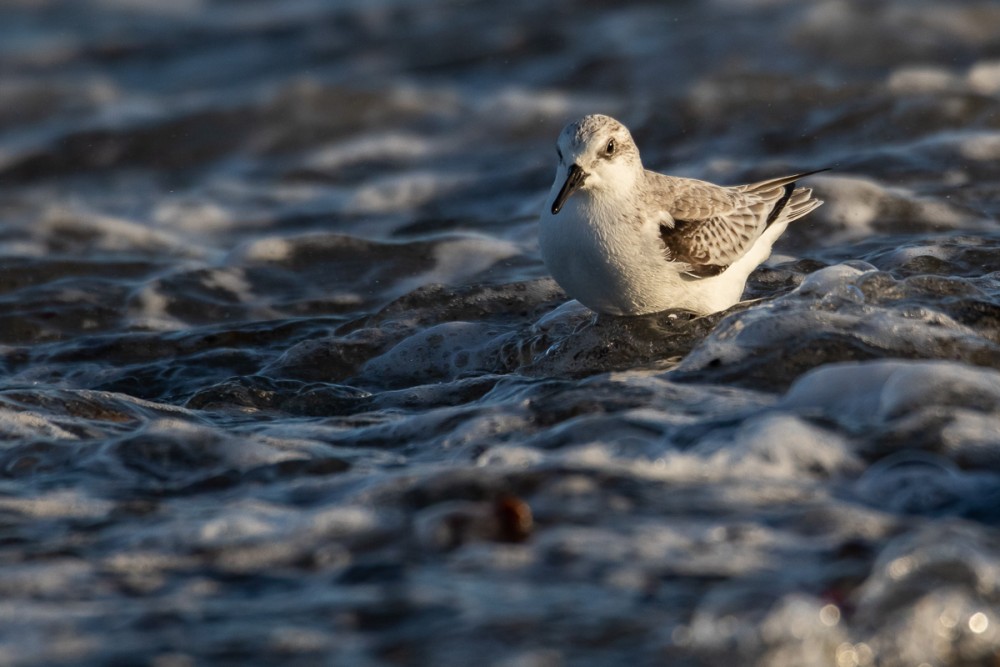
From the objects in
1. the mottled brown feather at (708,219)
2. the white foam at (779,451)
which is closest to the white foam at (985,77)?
the mottled brown feather at (708,219)

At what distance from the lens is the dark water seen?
10.9 ft

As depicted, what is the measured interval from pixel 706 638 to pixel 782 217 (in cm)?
437

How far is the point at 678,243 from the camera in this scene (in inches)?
242

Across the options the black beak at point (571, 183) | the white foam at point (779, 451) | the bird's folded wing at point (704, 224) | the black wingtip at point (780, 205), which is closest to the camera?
the white foam at point (779, 451)

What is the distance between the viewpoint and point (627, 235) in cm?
593

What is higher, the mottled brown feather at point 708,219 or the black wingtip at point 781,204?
the mottled brown feather at point 708,219

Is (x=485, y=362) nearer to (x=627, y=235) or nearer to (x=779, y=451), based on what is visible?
(x=627, y=235)

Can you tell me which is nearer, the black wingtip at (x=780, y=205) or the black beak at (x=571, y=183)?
the black beak at (x=571, y=183)

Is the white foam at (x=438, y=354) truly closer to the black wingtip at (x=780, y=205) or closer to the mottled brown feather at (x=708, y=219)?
the mottled brown feather at (x=708, y=219)

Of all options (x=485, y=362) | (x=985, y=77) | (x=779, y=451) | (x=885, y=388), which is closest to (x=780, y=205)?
(x=485, y=362)

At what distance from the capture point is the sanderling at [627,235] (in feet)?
19.3

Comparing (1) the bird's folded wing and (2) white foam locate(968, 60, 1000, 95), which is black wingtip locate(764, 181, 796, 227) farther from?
(2) white foam locate(968, 60, 1000, 95)

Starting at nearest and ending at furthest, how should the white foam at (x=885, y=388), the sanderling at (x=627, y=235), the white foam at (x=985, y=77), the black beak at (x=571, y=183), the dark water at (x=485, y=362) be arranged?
the dark water at (x=485, y=362) < the white foam at (x=885, y=388) < the black beak at (x=571, y=183) < the sanderling at (x=627, y=235) < the white foam at (x=985, y=77)

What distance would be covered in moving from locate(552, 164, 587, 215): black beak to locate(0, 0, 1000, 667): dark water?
82 centimetres
